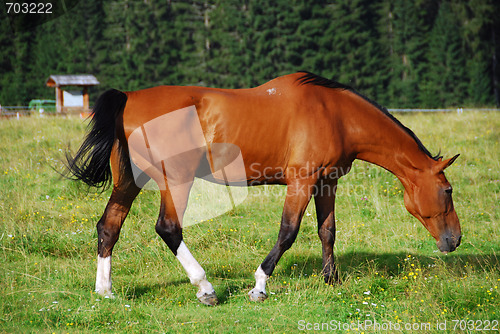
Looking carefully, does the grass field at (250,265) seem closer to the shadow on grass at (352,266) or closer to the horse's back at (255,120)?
the shadow on grass at (352,266)

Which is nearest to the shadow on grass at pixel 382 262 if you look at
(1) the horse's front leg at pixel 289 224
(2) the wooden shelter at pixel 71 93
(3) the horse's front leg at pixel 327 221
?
(3) the horse's front leg at pixel 327 221

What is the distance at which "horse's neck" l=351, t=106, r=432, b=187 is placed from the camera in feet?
16.5

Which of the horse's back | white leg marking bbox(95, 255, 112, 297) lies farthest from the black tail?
white leg marking bbox(95, 255, 112, 297)

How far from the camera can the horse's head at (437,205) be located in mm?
5020

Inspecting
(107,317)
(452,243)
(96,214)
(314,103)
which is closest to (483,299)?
(452,243)

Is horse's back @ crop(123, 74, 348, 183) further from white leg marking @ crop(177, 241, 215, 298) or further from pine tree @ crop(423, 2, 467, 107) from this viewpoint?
→ pine tree @ crop(423, 2, 467, 107)

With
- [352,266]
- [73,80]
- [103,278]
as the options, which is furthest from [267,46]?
[103,278]

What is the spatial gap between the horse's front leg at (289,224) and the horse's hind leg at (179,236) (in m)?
0.45

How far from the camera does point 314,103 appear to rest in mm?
4875

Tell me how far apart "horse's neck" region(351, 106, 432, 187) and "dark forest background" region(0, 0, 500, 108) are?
2813cm

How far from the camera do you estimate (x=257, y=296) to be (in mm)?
4715

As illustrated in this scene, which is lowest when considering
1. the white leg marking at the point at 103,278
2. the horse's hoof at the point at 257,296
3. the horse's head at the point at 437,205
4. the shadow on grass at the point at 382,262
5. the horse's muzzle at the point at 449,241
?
the shadow on grass at the point at 382,262

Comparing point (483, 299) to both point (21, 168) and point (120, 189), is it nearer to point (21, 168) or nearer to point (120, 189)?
point (120, 189)
